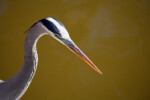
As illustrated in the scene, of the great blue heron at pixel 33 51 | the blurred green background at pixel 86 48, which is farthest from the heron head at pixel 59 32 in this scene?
the blurred green background at pixel 86 48

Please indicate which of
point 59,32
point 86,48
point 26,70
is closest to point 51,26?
point 59,32

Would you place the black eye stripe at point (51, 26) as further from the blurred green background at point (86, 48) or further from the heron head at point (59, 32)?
the blurred green background at point (86, 48)

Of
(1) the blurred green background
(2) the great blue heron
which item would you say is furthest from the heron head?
(1) the blurred green background

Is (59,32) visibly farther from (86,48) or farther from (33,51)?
(86,48)

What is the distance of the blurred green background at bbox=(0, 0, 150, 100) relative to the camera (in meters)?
1.24

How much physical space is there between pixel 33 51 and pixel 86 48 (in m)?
0.66

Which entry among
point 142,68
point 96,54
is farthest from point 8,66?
point 142,68

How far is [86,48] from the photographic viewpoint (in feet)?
4.27

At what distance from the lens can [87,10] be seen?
4.10 feet

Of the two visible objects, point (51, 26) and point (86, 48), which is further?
point (86, 48)

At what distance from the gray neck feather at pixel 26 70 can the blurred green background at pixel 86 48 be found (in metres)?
0.58

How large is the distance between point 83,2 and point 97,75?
1.37 feet

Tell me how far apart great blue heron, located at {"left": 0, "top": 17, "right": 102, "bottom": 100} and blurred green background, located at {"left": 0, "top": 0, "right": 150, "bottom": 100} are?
1.87 ft

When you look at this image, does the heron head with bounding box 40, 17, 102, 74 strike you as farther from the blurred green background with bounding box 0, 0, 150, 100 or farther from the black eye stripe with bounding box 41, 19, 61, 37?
the blurred green background with bounding box 0, 0, 150, 100
